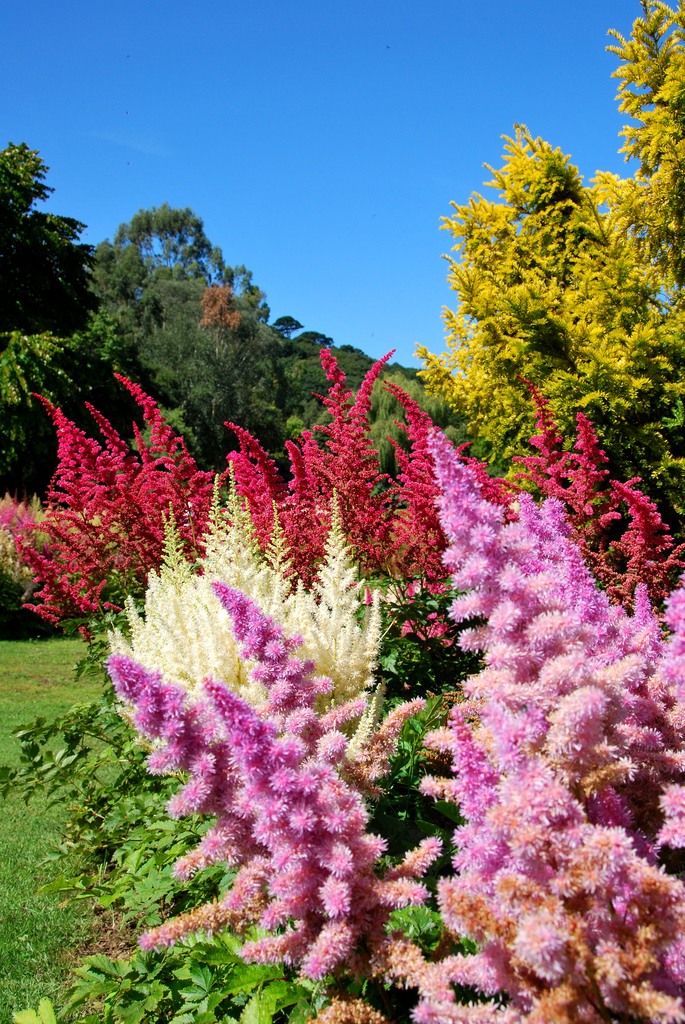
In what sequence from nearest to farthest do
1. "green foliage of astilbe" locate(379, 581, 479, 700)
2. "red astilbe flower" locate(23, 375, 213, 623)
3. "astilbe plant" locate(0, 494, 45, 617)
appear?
"green foliage of astilbe" locate(379, 581, 479, 700)
"red astilbe flower" locate(23, 375, 213, 623)
"astilbe plant" locate(0, 494, 45, 617)

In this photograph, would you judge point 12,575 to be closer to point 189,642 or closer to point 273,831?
point 189,642

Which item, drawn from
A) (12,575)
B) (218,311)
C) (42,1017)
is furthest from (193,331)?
(42,1017)

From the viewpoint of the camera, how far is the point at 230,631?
6.75 feet

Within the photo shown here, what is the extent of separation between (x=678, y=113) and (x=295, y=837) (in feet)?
23.6

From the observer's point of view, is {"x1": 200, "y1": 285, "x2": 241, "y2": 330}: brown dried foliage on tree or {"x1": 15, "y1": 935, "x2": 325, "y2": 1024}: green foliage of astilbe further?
{"x1": 200, "y1": 285, "x2": 241, "y2": 330}: brown dried foliage on tree

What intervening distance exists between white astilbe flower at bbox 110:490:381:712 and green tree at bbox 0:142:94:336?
2386 centimetres

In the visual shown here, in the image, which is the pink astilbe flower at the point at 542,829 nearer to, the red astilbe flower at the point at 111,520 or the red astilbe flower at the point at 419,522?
the red astilbe flower at the point at 419,522

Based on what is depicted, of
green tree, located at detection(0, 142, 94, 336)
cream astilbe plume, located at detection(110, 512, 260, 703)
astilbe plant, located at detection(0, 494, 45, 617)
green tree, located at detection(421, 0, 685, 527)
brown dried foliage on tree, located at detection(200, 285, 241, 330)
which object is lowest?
astilbe plant, located at detection(0, 494, 45, 617)

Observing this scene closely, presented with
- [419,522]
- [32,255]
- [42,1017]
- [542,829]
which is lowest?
[42,1017]

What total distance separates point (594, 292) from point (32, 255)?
24.3 metres

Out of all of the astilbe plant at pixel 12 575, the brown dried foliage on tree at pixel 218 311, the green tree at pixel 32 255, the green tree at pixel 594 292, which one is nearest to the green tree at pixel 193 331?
the brown dried foliage on tree at pixel 218 311

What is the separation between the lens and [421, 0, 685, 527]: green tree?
5742 mm

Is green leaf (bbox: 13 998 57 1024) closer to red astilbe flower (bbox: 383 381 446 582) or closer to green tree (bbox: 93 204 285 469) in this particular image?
red astilbe flower (bbox: 383 381 446 582)

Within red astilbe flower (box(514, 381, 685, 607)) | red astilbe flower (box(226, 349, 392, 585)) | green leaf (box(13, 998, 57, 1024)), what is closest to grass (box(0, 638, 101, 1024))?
green leaf (box(13, 998, 57, 1024))
